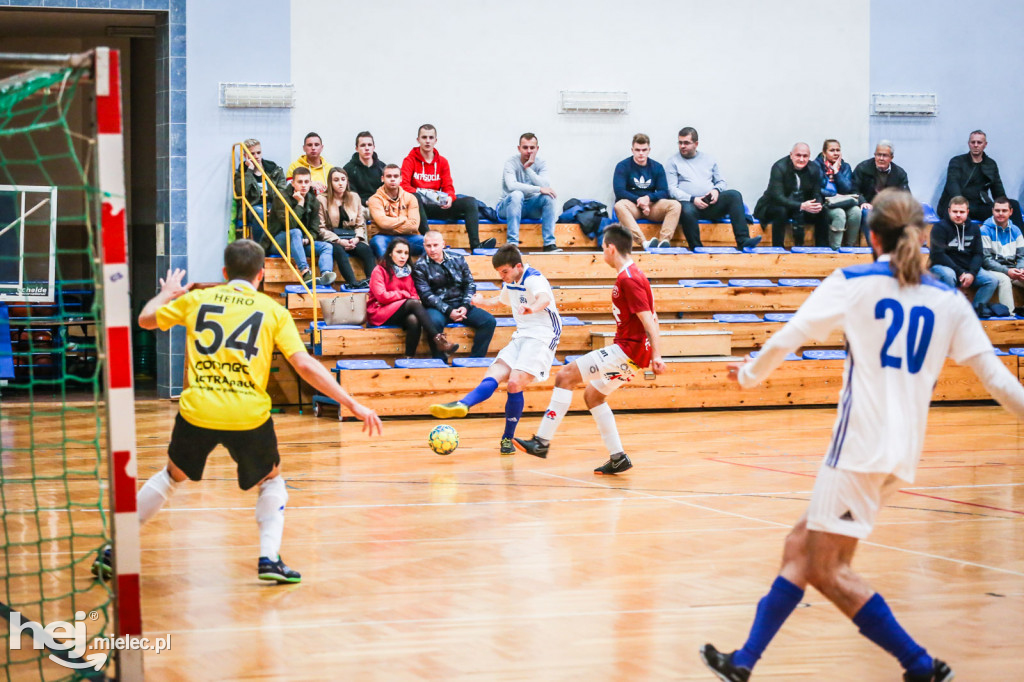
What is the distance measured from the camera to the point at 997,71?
1582cm

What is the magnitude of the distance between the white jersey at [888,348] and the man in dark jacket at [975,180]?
12642 mm

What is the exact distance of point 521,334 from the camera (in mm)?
8477

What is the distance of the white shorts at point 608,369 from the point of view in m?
7.46

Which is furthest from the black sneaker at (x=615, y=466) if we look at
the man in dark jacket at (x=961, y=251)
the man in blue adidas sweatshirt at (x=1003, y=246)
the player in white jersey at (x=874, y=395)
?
the man in blue adidas sweatshirt at (x=1003, y=246)

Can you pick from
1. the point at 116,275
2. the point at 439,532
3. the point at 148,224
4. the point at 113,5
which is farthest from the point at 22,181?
the point at 116,275

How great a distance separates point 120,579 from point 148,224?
15.6m

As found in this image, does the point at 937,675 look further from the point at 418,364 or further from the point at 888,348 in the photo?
the point at 418,364

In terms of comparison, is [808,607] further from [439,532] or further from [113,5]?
[113,5]

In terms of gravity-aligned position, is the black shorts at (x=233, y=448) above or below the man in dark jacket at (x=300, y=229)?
below

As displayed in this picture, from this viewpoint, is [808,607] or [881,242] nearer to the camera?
[881,242]

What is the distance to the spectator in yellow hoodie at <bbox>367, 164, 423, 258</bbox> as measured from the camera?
41.0 feet

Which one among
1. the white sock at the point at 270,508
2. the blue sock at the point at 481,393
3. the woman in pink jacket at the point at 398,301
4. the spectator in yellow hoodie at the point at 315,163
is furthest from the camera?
the spectator in yellow hoodie at the point at 315,163

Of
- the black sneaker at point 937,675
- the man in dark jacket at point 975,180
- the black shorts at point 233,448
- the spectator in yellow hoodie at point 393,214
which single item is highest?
the man in dark jacket at point 975,180

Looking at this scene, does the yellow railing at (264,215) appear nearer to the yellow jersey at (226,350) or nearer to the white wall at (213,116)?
the white wall at (213,116)
